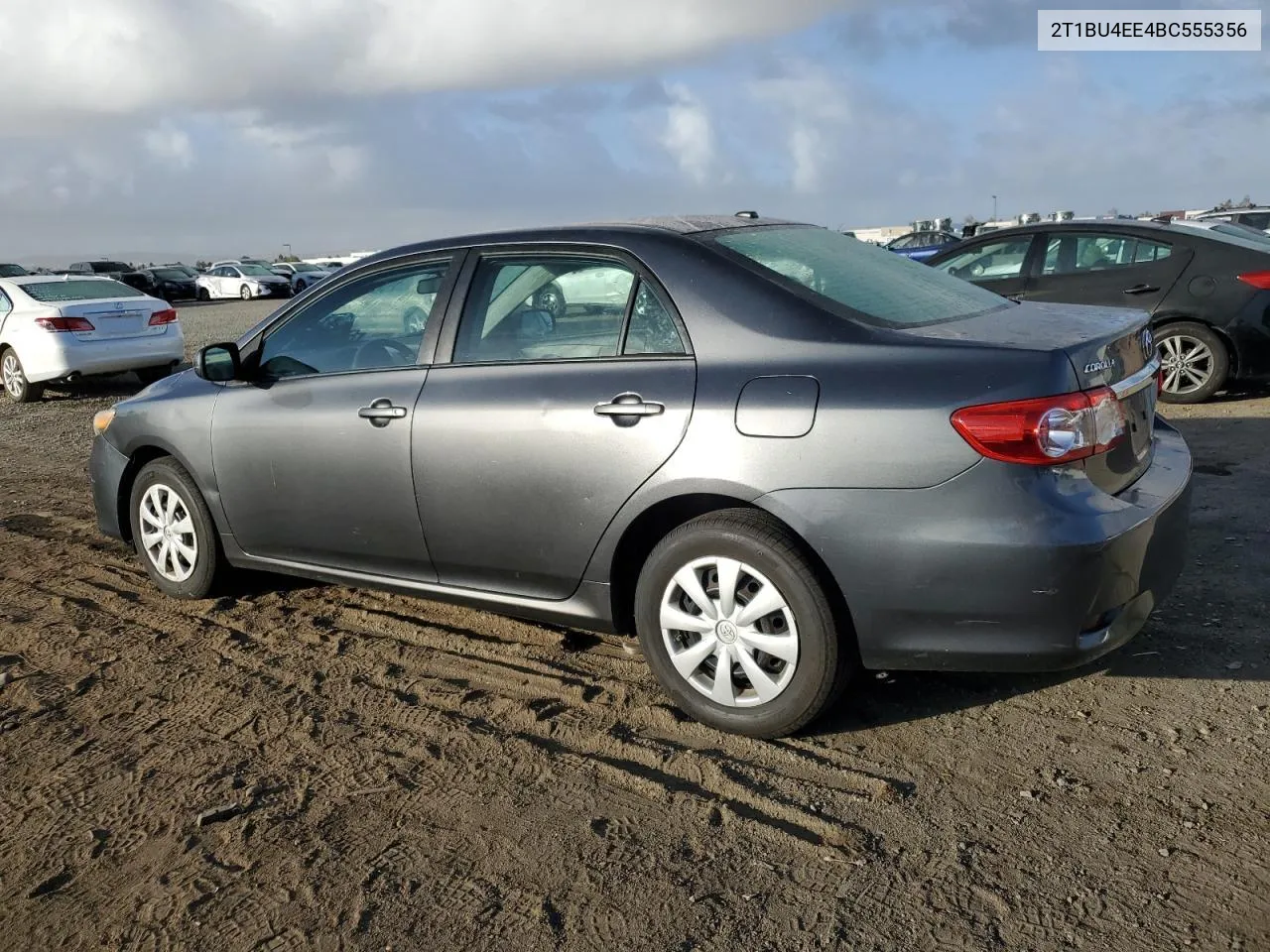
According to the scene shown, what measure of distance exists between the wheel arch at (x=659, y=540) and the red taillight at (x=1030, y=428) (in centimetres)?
59

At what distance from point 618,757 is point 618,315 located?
145 cm

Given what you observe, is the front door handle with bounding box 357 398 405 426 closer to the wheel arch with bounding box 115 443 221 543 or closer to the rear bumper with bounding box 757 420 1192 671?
the wheel arch with bounding box 115 443 221 543

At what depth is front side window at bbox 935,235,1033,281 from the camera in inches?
374

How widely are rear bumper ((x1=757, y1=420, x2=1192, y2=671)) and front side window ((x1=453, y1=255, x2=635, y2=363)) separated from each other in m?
0.92

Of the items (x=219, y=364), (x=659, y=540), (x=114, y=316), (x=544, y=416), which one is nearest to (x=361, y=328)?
(x=219, y=364)

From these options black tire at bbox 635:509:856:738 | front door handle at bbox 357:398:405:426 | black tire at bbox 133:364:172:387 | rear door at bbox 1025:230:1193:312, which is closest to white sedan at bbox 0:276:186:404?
black tire at bbox 133:364:172:387

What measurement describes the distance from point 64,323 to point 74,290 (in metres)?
1.00

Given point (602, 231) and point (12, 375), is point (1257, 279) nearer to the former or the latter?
point (602, 231)

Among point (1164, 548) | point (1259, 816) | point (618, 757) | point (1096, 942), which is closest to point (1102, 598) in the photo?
point (1164, 548)

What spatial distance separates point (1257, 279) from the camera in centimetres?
823

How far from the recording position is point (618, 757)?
3.42 meters

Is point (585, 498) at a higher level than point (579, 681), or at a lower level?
higher

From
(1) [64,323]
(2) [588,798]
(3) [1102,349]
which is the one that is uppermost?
(1) [64,323]

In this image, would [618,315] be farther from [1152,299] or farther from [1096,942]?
[1152,299]
